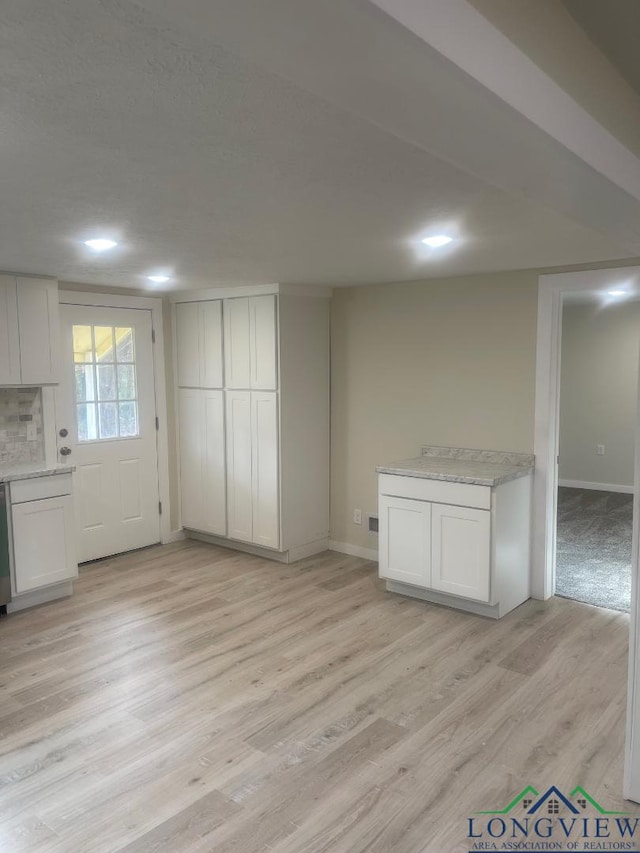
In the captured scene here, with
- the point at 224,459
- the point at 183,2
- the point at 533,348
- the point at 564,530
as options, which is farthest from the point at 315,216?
the point at 564,530

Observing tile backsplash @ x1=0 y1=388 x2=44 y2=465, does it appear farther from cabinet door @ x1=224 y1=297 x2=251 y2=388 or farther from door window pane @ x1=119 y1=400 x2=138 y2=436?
cabinet door @ x1=224 y1=297 x2=251 y2=388

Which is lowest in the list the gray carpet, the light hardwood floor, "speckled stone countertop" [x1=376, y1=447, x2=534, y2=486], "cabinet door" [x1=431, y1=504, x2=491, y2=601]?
the light hardwood floor

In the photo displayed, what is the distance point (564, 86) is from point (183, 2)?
862 millimetres

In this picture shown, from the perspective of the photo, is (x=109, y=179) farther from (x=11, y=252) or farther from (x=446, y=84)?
(x=11, y=252)

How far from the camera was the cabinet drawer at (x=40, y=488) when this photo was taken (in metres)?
3.97

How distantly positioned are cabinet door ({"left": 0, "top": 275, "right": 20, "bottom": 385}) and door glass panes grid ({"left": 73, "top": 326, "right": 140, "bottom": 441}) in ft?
2.12

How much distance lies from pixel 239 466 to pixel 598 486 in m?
4.46

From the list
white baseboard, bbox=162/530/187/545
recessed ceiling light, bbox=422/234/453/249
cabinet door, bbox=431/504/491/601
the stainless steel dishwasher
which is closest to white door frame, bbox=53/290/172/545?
white baseboard, bbox=162/530/187/545

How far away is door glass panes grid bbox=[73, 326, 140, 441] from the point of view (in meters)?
4.87

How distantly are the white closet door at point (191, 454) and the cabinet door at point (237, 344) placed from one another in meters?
0.42

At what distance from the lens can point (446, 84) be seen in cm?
89

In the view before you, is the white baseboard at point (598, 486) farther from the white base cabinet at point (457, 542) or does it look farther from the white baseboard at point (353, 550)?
the white base cabinet at point (457, 542)

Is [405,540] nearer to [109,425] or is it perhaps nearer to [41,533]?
[41,533]

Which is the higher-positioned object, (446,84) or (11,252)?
(11,252)
